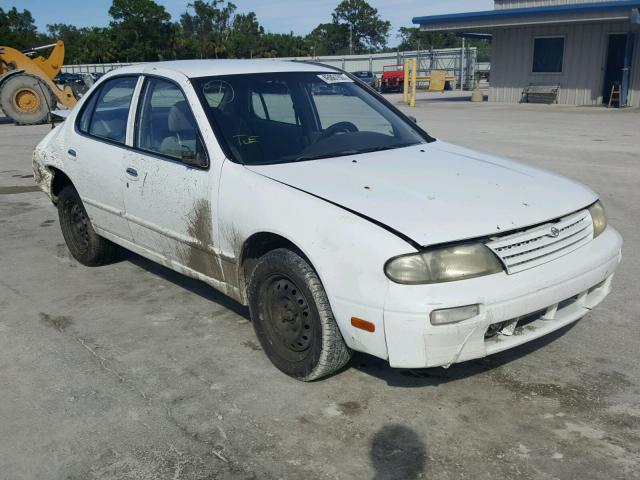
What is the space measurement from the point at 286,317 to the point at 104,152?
7.30 ft

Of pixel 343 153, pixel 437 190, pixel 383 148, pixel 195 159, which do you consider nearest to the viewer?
pixel 437 190

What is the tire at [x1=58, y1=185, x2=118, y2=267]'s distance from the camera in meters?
5.39

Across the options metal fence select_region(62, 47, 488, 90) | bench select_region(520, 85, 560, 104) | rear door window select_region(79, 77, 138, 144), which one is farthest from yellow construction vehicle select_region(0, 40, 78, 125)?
bench select_region(520, 85, 560, 104)

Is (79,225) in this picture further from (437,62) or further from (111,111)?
(437,62)

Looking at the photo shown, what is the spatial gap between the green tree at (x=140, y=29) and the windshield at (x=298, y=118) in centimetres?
8211

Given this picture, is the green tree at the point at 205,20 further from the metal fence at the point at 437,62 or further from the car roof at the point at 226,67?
the car roof at the point at 226,67

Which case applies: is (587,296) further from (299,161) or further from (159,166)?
(159,166)

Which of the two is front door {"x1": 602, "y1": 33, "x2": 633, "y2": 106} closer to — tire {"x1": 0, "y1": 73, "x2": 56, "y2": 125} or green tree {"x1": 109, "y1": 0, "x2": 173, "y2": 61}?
tire {"x1": 0, "y1": 73, "x2": 56, "y2": 125}

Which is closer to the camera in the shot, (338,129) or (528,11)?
(338,129)

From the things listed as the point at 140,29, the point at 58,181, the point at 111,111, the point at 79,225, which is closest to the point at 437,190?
the point at 111,111

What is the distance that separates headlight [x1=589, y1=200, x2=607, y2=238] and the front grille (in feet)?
0.41

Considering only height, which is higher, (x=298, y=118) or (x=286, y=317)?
(x=298, y=118)

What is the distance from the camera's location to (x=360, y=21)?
120812mm

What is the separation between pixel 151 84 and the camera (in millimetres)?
4469
